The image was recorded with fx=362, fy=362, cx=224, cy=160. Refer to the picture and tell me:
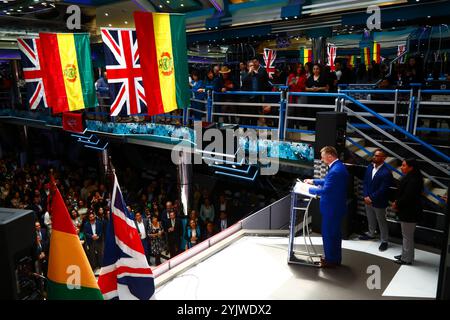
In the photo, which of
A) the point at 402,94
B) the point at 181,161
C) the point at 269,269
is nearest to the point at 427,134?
the point at 402,94

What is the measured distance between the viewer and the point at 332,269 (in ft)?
17.1

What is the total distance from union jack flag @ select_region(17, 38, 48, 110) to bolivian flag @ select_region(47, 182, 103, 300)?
22.6ft

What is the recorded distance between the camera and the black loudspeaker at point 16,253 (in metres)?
1.92

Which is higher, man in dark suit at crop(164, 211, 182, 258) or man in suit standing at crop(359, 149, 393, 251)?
man in suit standing at crop(359, 149, 393, 251)

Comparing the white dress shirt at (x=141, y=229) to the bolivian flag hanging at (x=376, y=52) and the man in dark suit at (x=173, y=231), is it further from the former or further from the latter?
the bolivian flag hanging at (x=376, y=52)

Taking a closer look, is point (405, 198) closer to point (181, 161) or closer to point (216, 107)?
point (216, 107)

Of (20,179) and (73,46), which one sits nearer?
(73,46)

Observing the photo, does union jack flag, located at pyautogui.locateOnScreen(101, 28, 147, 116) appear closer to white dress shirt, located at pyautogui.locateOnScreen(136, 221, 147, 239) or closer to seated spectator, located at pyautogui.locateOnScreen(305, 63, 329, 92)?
white dress shirt, located at pyautogui.locateOnScreen(136, 221, 147, 239)

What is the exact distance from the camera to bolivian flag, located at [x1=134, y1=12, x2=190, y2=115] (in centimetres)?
571

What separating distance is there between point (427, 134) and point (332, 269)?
4.50 meters

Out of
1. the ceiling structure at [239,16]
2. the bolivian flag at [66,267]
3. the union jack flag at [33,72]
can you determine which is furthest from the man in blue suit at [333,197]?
the union jack flag at [33,72]

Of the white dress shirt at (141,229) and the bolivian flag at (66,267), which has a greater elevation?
the bolivian flag at (66,267)

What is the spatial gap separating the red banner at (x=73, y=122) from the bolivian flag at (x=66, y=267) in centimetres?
971

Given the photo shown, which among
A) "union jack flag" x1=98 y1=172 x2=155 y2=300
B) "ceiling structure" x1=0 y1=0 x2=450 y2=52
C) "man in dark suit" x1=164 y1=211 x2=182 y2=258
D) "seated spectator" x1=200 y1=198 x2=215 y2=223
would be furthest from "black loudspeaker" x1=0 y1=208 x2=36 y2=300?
"ceiling structure" x1=0 y1=0 x2=450 y2=52
